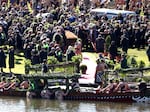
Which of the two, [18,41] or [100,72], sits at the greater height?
[18,41]

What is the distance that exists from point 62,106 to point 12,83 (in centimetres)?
342

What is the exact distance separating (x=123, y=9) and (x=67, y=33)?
369 inches

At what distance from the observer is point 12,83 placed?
3684 cm

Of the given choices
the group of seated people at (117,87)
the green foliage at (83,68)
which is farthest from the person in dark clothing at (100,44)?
the group of seated people at (117,87)

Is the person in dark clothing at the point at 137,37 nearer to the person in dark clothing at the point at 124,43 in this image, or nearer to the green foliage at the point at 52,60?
the person in dark clothing at the point at 124,43

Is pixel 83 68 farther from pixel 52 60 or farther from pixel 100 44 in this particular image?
pixel 100 44

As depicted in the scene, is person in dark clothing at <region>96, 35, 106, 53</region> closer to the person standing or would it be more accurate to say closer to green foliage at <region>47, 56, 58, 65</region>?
green foliage at <region>47, 56, 58, 65</region>

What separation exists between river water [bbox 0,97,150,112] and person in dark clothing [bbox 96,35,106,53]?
8.31 metres

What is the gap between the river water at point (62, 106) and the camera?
33938 mm

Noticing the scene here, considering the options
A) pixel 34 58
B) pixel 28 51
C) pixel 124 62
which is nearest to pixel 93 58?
pixel 28 51

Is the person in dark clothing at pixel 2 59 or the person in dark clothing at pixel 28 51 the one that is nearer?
the person in dark clothing at pixel 2 59

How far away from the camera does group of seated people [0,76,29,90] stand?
36.5 meters

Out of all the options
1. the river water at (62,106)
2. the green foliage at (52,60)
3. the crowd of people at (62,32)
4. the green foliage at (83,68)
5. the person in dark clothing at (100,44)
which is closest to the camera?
the river water at (62,106)

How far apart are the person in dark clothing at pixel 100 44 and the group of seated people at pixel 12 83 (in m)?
7.88
